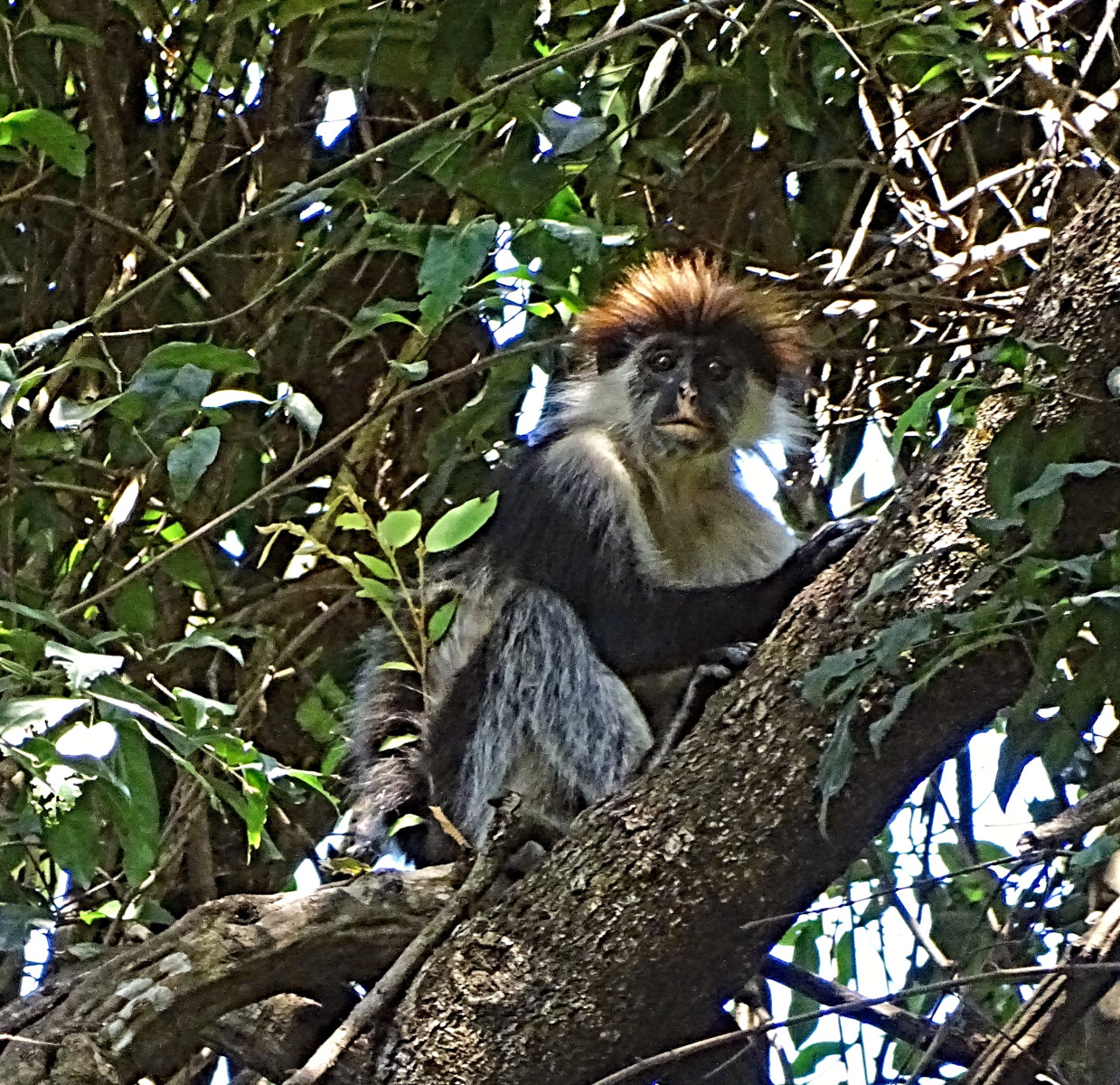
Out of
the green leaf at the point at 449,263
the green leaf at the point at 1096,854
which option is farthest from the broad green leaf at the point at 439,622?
the green leaf at the point at 1096,854

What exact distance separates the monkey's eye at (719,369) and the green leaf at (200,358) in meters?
2.02

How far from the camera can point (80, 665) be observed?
123 inches

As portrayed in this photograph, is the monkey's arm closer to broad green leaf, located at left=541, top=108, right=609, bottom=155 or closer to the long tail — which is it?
the long tail

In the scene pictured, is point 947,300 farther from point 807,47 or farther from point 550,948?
point 550,948

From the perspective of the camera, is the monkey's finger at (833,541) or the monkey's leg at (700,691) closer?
the monkey's leg at (700,691)

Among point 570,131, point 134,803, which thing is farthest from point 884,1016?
point 570,131

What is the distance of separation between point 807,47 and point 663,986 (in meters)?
2.72

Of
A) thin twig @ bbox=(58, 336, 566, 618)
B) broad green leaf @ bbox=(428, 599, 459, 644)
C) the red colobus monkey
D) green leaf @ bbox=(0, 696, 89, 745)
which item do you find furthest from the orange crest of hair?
green leaf @ bbox=(0, 696, 89, 745)

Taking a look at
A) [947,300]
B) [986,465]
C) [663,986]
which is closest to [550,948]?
[663,986]

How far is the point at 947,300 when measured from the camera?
4.45 meters

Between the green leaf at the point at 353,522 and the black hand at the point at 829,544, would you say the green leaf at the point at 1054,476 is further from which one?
the green leaf at the point at 353,522

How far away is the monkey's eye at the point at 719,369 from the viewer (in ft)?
17.8

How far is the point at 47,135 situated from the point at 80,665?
1436mm

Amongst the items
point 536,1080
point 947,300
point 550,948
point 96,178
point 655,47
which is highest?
point 96,178
